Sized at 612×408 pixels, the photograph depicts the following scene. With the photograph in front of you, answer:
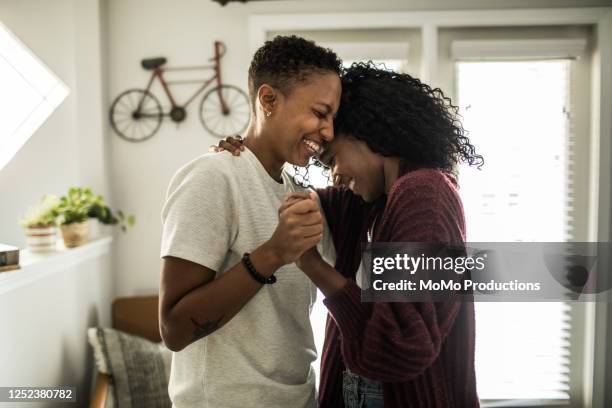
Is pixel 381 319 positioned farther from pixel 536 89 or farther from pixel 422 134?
pixel 536 89

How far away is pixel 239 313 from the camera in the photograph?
91 centimetres

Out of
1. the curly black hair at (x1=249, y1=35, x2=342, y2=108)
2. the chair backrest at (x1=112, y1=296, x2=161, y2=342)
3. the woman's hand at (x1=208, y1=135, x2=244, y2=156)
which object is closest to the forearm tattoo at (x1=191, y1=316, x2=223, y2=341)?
the woman's hand at (x1=208, y1=135, x2=244, y2=156)

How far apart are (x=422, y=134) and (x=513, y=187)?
179cm

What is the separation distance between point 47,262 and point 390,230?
4.67ft

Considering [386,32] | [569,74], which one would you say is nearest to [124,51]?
[386,32]

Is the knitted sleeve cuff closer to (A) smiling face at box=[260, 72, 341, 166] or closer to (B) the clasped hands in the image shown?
(B) the clasped hands

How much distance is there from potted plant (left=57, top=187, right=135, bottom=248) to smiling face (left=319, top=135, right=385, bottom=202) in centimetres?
137

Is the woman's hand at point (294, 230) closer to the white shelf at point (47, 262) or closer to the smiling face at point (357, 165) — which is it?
the smiling face at point (357, 165)

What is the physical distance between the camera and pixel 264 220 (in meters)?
0.92

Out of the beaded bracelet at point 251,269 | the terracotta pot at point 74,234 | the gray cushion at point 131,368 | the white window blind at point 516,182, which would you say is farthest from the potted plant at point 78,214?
the white window blind at point 516,182

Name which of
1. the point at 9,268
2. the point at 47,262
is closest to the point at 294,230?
the point at 9,268

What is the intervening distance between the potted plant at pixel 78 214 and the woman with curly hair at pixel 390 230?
1.29 meters

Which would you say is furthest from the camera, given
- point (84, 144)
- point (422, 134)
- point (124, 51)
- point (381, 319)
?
point (124, 51)

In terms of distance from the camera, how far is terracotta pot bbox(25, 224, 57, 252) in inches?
74.5
